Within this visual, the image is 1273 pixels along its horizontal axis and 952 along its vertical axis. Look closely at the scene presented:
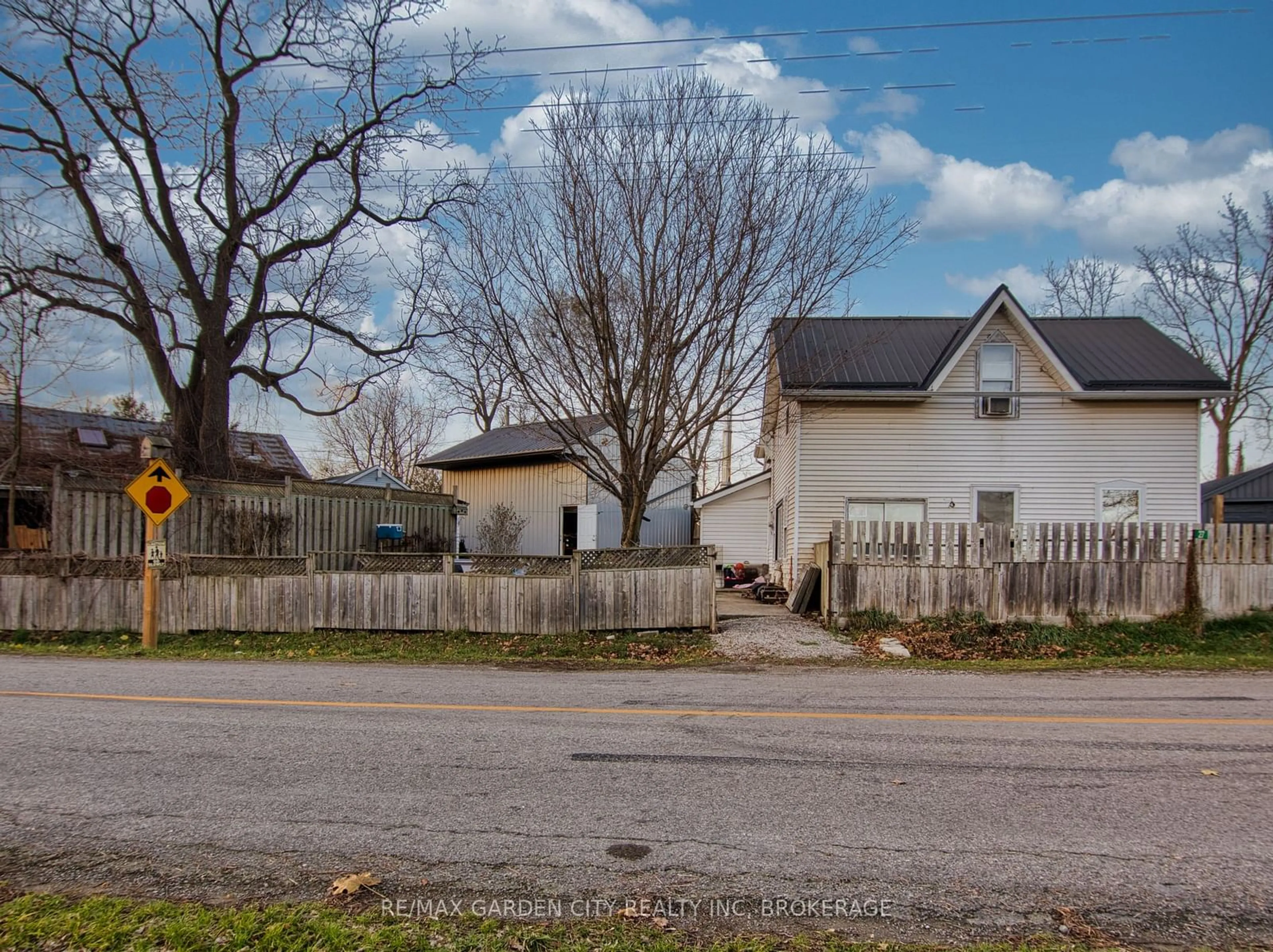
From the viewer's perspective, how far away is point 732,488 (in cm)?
2673

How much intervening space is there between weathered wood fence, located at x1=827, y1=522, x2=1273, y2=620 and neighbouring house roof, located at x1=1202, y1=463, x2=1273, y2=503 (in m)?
19.7

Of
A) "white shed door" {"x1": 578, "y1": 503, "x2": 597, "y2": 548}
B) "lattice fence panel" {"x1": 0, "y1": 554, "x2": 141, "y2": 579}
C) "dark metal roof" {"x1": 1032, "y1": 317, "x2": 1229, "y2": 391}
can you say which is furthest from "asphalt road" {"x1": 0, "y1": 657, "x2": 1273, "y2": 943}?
"white shed door" {"x1": 578, "y1": 503, "x2": 597, "y2": 548}

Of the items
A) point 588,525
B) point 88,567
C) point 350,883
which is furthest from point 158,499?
point 588,525

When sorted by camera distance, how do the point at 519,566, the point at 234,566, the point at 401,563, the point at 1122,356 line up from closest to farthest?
the point at 519,566 → the point at 401,563 → the point at 234,566 → the point at 1122,356

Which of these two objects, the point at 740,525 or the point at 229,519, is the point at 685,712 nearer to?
the point at 229,519

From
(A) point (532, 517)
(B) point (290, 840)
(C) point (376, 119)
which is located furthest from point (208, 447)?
(B) point (290, 840)

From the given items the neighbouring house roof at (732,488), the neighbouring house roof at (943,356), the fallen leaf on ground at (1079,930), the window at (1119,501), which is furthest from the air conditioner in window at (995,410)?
the fallen leaf on ground at (1079,930)

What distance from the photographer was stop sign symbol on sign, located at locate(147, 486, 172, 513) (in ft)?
42.6

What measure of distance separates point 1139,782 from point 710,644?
825cm

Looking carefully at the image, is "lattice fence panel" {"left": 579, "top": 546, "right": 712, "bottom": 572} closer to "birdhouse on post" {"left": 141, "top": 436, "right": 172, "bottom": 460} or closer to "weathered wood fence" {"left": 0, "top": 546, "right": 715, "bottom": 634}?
"weathered wood fence" {"left": 0, "top": 546, "right": 715, "bottom": 634}

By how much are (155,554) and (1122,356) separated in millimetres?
20074

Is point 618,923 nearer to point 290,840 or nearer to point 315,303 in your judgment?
point 290,840

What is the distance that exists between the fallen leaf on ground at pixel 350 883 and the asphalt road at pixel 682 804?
0.33ft

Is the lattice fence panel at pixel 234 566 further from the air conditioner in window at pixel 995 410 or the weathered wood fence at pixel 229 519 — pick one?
the air conditioner in window at pixel 995 410
